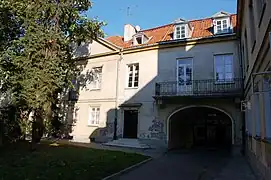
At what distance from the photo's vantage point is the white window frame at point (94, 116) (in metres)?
19.6

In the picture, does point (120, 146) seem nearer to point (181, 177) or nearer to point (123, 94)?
point (123, 94)

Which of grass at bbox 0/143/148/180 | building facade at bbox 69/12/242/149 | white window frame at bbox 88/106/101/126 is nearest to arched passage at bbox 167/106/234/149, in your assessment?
building facade at bbox 69/12/242/149

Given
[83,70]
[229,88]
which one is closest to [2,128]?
[83,70]

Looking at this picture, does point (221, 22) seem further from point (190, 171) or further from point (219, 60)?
point (190, 171)

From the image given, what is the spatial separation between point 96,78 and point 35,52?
25.3 feet

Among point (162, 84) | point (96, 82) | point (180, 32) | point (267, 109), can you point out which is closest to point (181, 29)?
point (180, 32)

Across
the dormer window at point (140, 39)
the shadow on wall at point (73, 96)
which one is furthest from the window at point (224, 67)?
the shadow on wall at point (73, 96)

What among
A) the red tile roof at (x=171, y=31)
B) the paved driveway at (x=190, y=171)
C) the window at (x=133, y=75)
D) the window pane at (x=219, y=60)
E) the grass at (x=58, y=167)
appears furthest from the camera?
the window at (x=133, y=75)

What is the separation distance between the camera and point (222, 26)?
55.0 feet

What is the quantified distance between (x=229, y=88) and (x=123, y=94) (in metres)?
7.31

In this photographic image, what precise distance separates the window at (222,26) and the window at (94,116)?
1034 cm

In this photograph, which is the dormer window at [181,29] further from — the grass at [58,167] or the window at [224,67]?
the grass at [58,167]

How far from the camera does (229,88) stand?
15086 mm

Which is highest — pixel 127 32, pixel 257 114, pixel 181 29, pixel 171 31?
pixel 127 32
